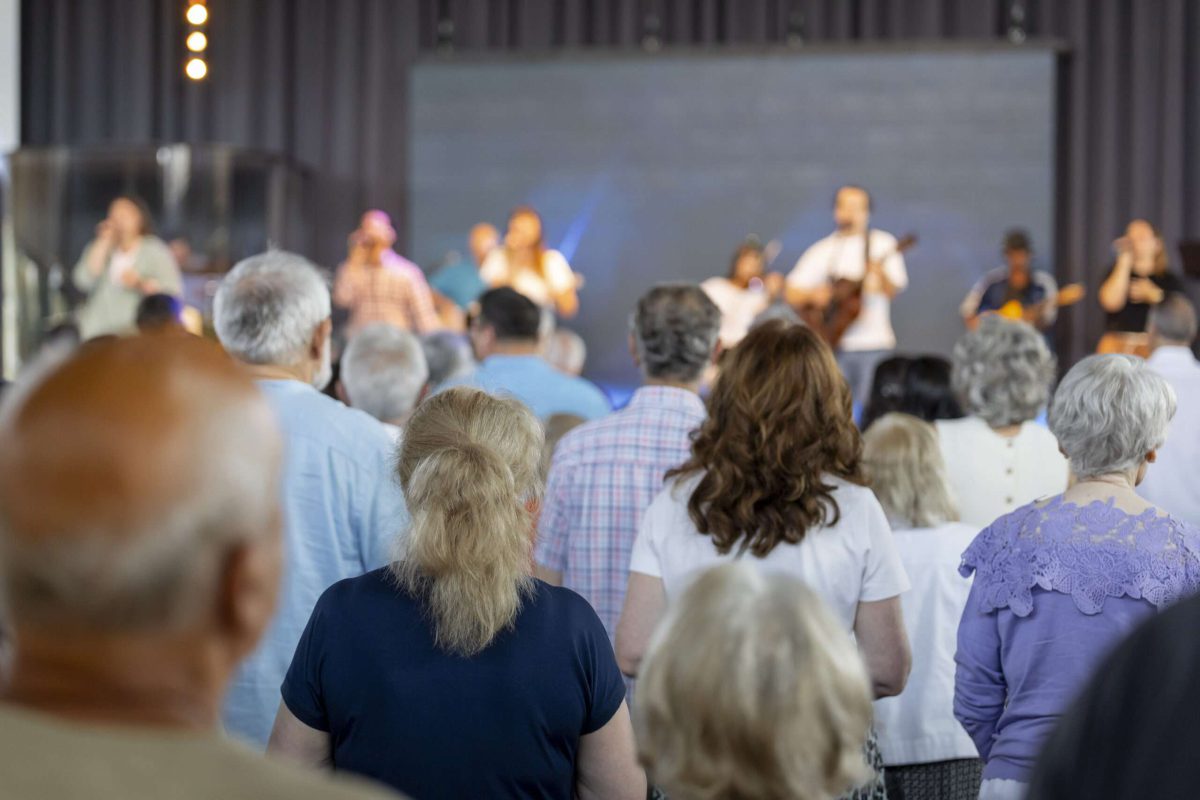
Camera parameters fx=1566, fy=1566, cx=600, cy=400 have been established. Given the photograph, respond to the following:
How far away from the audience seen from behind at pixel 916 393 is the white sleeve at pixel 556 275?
5919 millimetres

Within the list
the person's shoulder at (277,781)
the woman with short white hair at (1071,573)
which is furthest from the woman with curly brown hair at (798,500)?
the person's shoulder at (277,781)

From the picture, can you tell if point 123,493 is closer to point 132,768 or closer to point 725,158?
point 132,768

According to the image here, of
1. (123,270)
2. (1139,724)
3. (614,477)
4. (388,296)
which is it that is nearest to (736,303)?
(388,296)

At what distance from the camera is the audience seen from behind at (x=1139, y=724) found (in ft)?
3.10

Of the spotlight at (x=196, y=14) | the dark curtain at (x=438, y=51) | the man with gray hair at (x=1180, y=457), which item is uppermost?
the dark curtain at (x=438, y=51)

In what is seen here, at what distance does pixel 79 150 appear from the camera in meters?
10.2

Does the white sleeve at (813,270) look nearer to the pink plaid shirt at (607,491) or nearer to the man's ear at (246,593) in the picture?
the pink plaid shirt at (607,491)

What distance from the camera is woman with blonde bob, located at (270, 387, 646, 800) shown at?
1.91m

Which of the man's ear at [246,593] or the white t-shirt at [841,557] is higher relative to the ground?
the man's ear at [246,593]

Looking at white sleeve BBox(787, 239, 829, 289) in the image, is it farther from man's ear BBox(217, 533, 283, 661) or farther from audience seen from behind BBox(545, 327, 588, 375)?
man's ear BBox(217, 533, 283, 661)

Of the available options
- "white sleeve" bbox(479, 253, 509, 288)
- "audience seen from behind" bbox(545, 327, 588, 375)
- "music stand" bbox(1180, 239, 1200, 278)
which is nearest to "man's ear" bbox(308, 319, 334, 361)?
"audience seen from behind" bbox(545, 327, 588, 375)

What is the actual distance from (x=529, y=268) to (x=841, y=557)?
7.42 m

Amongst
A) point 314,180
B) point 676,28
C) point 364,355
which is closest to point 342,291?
point 314,180

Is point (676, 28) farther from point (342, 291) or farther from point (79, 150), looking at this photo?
point (79, 150)
